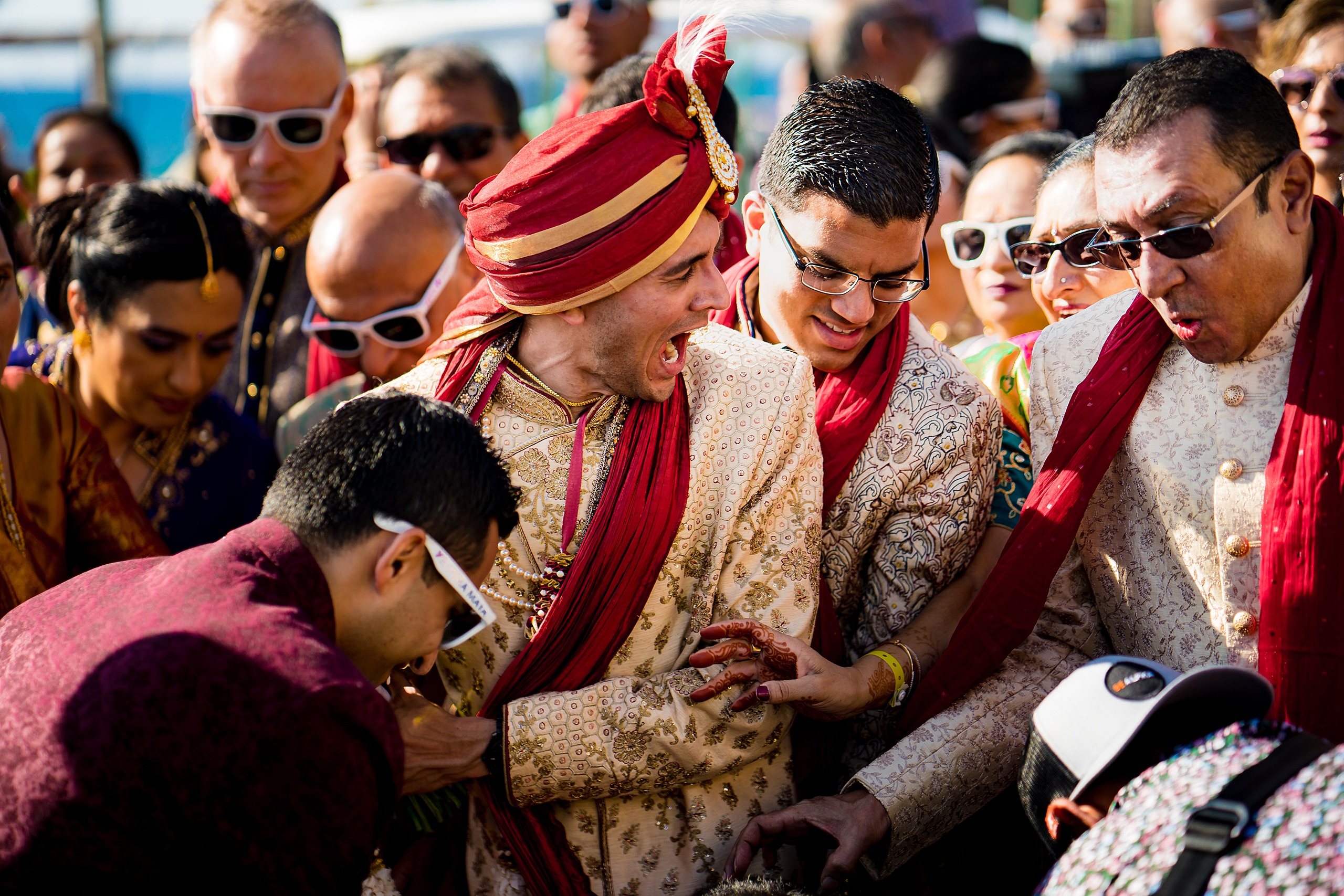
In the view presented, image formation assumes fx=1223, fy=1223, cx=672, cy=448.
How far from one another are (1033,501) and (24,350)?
11.6 feet

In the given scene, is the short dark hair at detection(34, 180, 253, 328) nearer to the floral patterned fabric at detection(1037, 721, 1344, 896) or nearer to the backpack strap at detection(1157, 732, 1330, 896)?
the floral patterned fabric at detection(1037, 721, 1344, 896)

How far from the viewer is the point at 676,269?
2891mm

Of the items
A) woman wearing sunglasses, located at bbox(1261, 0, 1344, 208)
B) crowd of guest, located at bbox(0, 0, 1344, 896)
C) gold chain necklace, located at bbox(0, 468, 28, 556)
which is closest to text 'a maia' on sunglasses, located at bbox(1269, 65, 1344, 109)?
woman wearing sunglasses, located at bbox(1261, 0, 1344, 208)

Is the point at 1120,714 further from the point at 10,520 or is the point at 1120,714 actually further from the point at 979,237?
the point at 10,520

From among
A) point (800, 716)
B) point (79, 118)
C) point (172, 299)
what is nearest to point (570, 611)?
point (800, 716)

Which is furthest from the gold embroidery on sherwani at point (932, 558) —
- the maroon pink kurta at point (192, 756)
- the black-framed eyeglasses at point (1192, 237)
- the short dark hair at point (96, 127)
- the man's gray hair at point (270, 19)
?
the short dark hair at point (96, 127)

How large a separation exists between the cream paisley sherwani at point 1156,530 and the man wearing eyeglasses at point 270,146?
303 centimetres

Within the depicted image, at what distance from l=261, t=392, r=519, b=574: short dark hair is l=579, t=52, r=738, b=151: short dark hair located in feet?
7.46

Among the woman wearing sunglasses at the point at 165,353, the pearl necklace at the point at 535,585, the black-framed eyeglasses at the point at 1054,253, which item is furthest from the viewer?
the woman wearing sunglasses at the point at 165,353

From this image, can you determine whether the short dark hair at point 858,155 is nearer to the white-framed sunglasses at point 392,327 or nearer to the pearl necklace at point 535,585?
the pearl necklace at point 535,585

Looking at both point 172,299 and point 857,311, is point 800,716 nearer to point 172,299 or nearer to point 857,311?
point 857,311

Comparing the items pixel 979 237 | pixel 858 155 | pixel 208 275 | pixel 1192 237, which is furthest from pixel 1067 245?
pixel 208 275

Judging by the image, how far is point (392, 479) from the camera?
2.23 meters

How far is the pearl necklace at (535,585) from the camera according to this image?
2832 millimetres
